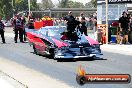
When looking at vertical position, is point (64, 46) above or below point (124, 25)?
below

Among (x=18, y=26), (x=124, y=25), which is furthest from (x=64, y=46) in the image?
(x=18, y=26)

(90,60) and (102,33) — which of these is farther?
(102,33)

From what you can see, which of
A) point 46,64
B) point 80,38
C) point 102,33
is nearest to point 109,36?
point 102,33

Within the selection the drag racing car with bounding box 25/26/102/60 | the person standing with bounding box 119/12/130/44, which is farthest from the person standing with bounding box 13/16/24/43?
the drag racing car with bounding box 25/26/102/60

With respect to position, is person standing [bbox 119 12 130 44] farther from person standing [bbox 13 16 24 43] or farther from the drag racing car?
the drag racing car

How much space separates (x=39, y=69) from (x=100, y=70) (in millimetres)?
2046

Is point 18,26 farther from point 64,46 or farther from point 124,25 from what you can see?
point 64,46

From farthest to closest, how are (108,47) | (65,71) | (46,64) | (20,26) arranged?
(20,26) → (108,47) → (46,64) → (65,71)

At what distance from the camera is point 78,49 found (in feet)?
56.2

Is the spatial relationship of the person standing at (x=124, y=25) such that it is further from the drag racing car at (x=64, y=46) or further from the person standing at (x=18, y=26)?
the drag racing car at (x=64, y=46)

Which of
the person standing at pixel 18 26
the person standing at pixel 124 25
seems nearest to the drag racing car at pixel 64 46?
the person standing at pixel 124 25

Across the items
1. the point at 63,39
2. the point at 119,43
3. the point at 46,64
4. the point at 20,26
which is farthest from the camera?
the point at 20,26

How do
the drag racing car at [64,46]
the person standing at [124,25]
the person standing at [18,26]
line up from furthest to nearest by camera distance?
the person standing at [18,26], the person standing at [124,25], the drag racing car at [64,46]

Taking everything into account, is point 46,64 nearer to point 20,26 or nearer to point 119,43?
point 119,43
